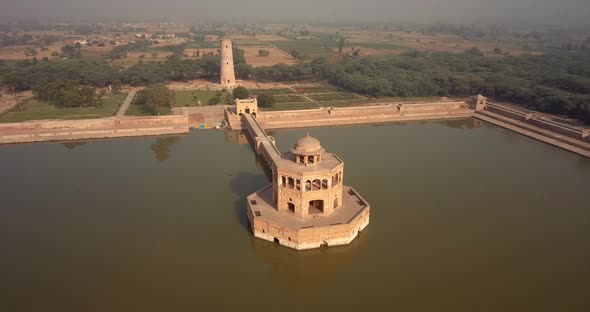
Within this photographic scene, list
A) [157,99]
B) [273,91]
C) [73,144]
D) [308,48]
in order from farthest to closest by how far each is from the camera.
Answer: [308,48] < [273,91] < [157,99] < [73,144]

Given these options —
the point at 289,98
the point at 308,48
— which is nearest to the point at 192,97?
the point at 289,98

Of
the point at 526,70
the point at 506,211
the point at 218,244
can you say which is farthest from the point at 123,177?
the point at 526,70

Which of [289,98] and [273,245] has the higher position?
[289,98]

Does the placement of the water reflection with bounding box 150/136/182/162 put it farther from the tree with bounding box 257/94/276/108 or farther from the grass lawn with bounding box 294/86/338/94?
the grass lawn with bounding box 294/86/338/94

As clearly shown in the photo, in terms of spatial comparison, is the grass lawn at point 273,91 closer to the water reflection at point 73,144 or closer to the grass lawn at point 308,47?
the water reflection at point 73,144

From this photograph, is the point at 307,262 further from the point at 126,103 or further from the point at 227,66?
the point at 227,66

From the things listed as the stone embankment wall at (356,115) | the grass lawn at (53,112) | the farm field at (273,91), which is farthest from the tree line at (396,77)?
the stone embankment wall at (356,115)

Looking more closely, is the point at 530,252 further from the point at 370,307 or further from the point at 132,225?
the point at 132,225
